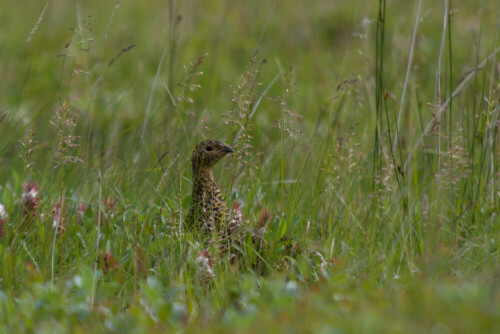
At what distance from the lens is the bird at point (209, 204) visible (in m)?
3.43

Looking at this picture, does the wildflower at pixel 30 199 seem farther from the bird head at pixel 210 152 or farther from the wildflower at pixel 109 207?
the bird head at pixel 210 152

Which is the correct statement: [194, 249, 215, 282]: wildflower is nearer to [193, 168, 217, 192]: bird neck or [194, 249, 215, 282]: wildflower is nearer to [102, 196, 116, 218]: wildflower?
[193, 168, 217, 192]: bird neck

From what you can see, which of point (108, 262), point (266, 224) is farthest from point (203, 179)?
point (108, 262)

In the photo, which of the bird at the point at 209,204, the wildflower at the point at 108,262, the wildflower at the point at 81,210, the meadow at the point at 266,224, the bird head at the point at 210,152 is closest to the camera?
the meadow at the point at 266,224

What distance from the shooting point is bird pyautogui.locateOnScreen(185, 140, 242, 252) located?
3426 millimetres

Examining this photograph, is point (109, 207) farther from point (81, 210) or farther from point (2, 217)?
point (2, 217)

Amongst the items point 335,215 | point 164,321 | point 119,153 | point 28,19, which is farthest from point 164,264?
point 28,19

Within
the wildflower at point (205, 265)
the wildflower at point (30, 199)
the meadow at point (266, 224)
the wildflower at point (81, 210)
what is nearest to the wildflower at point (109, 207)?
the meadow at point (266, 224)

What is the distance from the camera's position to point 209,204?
3504 mm

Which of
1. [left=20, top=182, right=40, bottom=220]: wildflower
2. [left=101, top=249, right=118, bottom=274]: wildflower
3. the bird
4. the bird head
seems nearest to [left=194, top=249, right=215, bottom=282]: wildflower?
the bird

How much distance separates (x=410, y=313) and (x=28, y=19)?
8942 mm

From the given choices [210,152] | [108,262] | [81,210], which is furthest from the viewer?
[81,210]

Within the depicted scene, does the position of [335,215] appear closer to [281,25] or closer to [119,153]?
[119,153]

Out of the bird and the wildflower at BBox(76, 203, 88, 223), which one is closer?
the bird
